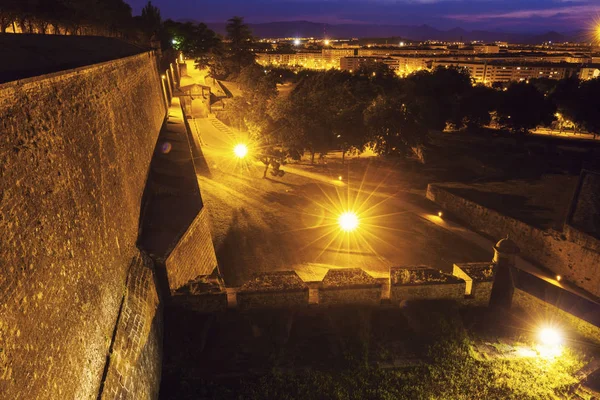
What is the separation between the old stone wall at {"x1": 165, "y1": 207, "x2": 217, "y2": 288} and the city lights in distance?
6403 millimetres

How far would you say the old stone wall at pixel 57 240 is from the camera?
477cm

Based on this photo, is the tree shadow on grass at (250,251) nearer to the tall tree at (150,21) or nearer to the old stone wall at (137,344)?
the old stone wall at (137,344)

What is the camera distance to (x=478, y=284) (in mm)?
10516

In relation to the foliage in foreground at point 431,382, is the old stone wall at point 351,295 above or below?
above

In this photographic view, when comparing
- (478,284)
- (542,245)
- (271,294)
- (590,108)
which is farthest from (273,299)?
(590,108)

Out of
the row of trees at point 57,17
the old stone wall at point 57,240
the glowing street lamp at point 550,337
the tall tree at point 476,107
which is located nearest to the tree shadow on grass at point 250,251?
the old stone wall at point 57,240

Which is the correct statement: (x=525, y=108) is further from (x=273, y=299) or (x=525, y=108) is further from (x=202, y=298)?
(x=202, y=298)

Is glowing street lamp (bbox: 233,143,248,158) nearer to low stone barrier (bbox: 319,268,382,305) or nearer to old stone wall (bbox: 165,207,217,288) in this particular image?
old stone wall (bbox: 165,207,217,288)

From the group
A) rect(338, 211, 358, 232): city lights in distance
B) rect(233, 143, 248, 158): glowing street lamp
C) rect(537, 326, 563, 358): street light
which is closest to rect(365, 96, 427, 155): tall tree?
rect(233, 143, 248, 158): glowing street lamp

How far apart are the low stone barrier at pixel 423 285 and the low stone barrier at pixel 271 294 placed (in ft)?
7.89

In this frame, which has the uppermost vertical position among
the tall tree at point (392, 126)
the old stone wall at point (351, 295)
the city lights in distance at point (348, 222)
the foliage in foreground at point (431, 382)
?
the tall tree at point (392, 126)

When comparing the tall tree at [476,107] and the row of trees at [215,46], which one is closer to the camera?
the tall tree at [476,107]

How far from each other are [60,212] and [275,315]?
5.44 metres

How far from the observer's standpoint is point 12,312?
459 centimetres
